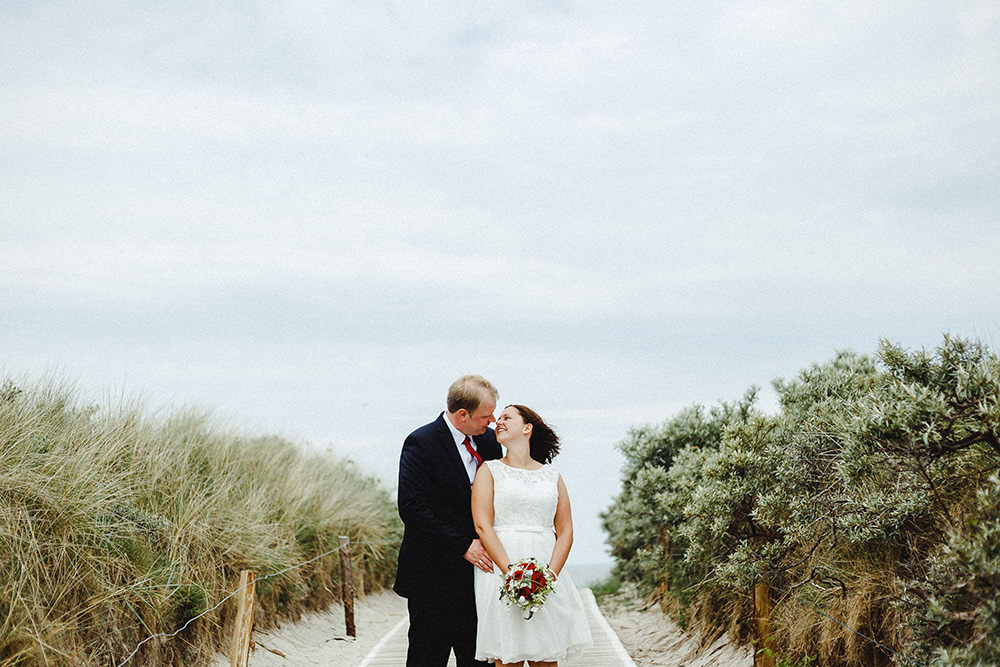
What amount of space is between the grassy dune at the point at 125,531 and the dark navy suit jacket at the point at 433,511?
112 inches

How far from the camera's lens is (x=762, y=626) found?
872 cm

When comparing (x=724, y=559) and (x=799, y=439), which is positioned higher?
(x=799, y=439)

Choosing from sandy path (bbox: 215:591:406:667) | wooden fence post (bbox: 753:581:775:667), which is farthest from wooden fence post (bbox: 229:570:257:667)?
wooden fence post (bbox: 753:581:775:667)

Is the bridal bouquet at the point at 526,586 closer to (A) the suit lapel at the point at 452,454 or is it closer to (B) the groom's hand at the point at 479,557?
(B) the groom's hand at the point at 479,557

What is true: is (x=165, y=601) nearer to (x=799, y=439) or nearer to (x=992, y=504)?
(x=799, y=439)

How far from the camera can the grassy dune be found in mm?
7121

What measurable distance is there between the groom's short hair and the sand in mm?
5127

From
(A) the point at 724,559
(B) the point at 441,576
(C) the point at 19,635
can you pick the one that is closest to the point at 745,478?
(A) the point at 724,559

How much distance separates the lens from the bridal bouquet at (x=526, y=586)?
5.37m

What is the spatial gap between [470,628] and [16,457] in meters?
4.18

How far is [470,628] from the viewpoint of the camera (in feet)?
19.4

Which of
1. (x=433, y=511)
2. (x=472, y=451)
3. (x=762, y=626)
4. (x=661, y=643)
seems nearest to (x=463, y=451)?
(x=472, y=451)

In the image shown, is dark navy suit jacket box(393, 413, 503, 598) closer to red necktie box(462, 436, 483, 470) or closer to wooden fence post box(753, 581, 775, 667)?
red necktie box(462, 436, 483, 470)

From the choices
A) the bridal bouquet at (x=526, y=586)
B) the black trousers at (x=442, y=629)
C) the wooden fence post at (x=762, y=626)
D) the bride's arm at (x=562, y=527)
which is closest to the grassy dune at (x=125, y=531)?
the black trousers at (x=442, y=629)
